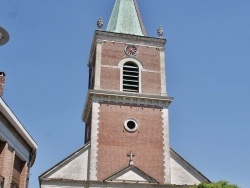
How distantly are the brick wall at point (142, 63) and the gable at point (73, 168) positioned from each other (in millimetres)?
5373

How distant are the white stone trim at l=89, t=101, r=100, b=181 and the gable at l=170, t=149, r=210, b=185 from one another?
5455 millimetres

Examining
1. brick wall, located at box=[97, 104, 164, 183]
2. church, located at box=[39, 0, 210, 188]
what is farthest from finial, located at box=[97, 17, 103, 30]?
brick wall, located at box=[97, 104, 164, 183]

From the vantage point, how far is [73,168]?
2842 cm

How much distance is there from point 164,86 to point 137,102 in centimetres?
266

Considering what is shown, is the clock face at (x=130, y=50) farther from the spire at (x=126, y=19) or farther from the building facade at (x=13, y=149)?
the building facade at (x=13, y=149)

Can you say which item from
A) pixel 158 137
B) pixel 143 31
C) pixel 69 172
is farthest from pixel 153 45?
pixel 69 172

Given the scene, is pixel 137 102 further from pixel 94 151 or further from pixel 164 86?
pixel 94 151

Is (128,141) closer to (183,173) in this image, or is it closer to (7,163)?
(183,173)

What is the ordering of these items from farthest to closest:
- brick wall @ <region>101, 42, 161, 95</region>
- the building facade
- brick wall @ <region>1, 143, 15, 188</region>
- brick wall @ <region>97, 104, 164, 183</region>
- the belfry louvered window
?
1. the belfry louvered window
2. brick wall @ <region>101, 42, 161, 95</region>
3. brick wall @ <region>97, 104, 164, 183</region>
4. brick wall @ <region>1, 143, 15, 188</region>
5. the building facade

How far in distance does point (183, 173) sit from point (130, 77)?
8.23m

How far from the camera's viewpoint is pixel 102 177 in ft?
92.6

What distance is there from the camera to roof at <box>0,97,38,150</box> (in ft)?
53.1

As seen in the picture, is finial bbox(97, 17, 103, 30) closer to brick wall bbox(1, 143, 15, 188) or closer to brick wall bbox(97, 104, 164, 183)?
brick wall bbox(97, 104, 164, 183)

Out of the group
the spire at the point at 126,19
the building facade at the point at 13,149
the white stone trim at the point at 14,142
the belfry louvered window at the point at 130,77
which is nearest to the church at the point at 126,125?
the belfry louvered window at the point at 130,77
